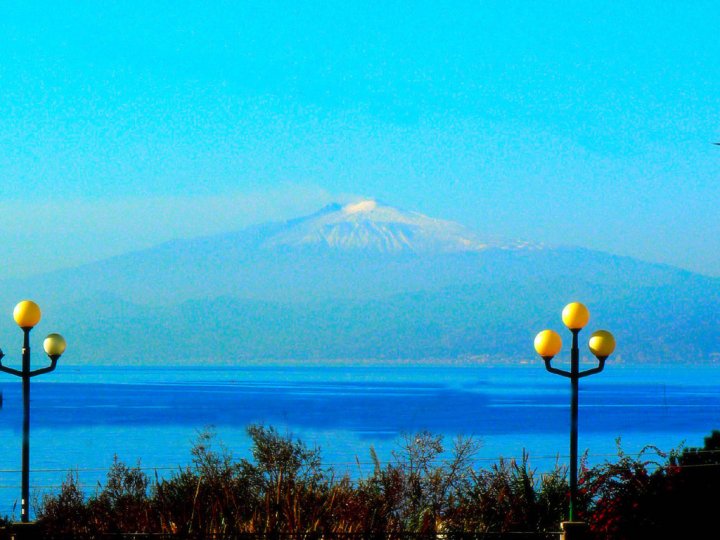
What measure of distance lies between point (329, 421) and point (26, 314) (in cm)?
9631

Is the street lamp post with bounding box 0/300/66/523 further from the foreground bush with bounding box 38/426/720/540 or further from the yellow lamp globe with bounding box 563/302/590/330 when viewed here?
the yellow lamp globe with bounding box 563/302/590/330

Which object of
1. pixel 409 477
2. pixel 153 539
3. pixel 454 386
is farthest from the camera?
pixel 454 386

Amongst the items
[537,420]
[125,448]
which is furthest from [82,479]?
[537,420]

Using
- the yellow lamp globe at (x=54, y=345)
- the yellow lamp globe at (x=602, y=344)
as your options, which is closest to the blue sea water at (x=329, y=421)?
the yellow lamp globe at (x=54, y=345)

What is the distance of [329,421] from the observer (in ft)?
354

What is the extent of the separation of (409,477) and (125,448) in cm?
6861

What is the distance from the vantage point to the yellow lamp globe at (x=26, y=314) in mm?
12562

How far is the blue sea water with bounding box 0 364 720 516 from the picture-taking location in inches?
3219

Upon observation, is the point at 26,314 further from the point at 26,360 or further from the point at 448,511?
the point at 448,511

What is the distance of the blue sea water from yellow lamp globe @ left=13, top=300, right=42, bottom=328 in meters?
46.7

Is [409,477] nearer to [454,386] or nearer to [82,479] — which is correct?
[82,479]

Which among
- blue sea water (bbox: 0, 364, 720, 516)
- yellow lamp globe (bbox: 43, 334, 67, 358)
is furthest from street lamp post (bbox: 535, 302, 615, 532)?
blue sea water (bbox: 0, 364, 720, 516)

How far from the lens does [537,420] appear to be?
370 ft

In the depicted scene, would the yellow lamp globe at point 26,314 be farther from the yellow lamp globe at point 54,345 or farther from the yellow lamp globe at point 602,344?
the yellow lamp globe at point 602,344
